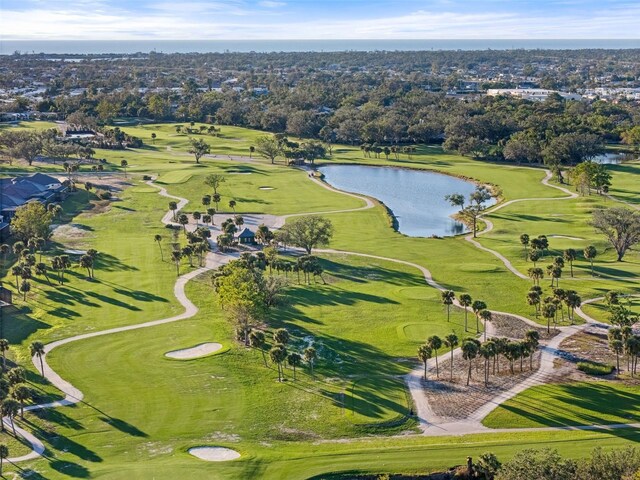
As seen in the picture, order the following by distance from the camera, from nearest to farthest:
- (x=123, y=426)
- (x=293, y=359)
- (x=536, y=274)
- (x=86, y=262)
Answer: (x=123, y=426)
(x=293, y=359)
(x=536, y=274)
(x=86, y=262)

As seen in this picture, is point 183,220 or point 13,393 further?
point 183,220

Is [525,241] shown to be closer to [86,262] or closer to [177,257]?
[177,257]

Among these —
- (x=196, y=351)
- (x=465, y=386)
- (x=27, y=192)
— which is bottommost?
(x=465, y=386)

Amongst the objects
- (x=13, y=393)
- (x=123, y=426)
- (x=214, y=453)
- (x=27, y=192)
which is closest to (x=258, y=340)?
(x=123, y=426)

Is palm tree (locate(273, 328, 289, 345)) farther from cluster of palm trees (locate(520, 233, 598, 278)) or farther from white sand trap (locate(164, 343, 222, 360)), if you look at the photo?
cluster of palm trees (locate(520, 233, 598, 278))

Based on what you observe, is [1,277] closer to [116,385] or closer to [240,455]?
[116,385]

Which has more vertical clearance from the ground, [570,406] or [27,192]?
[27,192]

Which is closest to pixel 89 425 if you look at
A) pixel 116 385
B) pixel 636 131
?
pixel 116 385

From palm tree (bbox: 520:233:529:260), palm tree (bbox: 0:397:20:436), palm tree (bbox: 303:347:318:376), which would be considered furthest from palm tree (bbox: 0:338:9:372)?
palm tree (bbox: 520:233:529:260)

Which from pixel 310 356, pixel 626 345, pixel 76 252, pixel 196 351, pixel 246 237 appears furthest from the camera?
pixel 246 237
